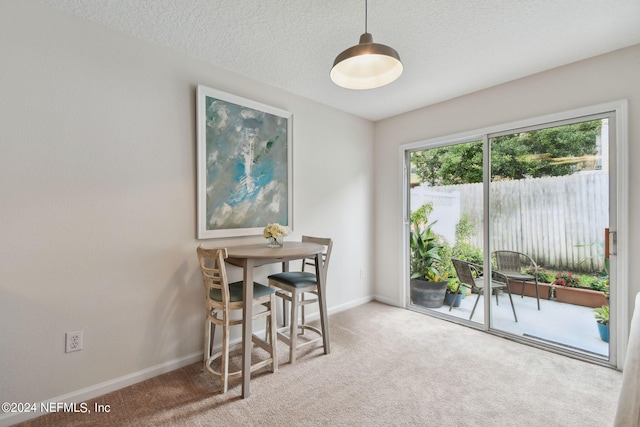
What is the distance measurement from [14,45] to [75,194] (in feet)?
2.92

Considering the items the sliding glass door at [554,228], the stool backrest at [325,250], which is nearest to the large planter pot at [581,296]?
the sliding glass door at [554,228]

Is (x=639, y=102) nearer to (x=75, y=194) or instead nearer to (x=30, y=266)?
(x=75, y=194)

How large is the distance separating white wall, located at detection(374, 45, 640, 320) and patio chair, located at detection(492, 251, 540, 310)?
639 millimetres

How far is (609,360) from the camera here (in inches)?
89.3

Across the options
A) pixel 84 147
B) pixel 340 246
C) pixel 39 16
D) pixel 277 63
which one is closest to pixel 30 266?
pixel 84 147

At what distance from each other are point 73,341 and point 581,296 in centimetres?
389

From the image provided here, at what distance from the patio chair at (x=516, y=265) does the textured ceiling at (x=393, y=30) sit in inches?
66.4

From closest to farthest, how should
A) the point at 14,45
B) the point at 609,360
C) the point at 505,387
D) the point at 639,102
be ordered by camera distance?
the point at 14,45 < the point at 505,387 < the point at 639,102 < the point at 609,360

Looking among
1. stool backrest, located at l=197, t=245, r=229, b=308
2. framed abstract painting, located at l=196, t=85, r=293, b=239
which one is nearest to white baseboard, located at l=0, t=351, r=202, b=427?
stool backrest, located at l=197, t=245, r=229, b=308

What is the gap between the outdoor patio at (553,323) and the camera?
95.8 inches

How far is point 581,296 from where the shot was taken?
2.49m

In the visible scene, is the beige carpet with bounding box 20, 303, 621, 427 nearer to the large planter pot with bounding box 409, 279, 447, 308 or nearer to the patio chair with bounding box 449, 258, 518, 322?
the patio chair with bounding box 449, 258, 518, 322

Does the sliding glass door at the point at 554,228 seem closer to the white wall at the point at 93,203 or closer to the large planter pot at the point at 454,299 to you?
the large planter pot at the point at 454,299

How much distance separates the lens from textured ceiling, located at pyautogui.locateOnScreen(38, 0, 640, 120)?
1758mm
